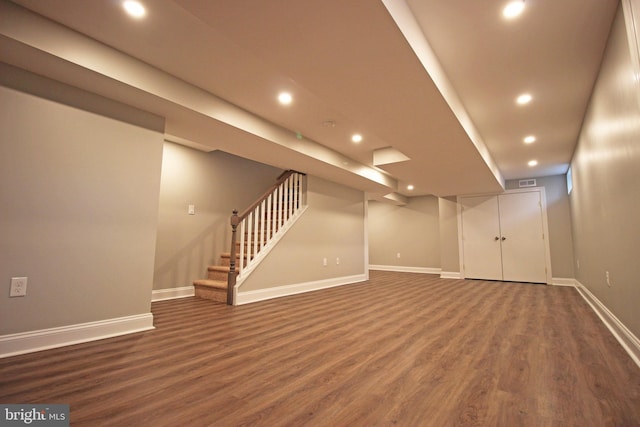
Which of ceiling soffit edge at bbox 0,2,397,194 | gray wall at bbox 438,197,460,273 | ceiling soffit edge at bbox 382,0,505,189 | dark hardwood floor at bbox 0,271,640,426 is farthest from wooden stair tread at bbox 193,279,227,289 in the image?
gray wall at bbox 438,197,460,273

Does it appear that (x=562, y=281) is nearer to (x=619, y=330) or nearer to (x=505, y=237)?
(x=505, y=237)

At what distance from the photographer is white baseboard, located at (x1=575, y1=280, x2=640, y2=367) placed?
6.81ft

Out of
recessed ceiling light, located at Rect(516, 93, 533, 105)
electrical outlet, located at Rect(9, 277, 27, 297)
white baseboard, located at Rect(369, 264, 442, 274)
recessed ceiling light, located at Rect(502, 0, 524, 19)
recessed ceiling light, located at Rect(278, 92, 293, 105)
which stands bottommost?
white baseboard, located at Rect(369, 264, 442, 274)

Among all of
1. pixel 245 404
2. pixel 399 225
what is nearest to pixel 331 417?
pixel 245 404

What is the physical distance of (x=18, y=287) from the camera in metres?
2.08

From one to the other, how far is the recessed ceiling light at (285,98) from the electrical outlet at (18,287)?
2.50 metres

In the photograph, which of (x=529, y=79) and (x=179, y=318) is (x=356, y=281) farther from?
(x=529, y=79)

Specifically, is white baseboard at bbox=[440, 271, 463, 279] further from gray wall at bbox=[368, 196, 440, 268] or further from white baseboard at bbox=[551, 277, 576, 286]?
white baseboard at bbox=[551, 277, 576, 286]

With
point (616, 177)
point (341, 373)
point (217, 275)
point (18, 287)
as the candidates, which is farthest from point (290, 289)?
point (616, 177)

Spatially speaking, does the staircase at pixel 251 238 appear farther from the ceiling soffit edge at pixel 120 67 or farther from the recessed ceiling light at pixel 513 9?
the recessed ceiling light at pixel 513 9

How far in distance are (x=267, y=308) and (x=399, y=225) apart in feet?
19.4

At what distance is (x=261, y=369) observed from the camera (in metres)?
1.87

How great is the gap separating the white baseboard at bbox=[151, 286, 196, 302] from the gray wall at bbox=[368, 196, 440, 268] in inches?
230

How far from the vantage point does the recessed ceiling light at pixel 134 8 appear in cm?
182
